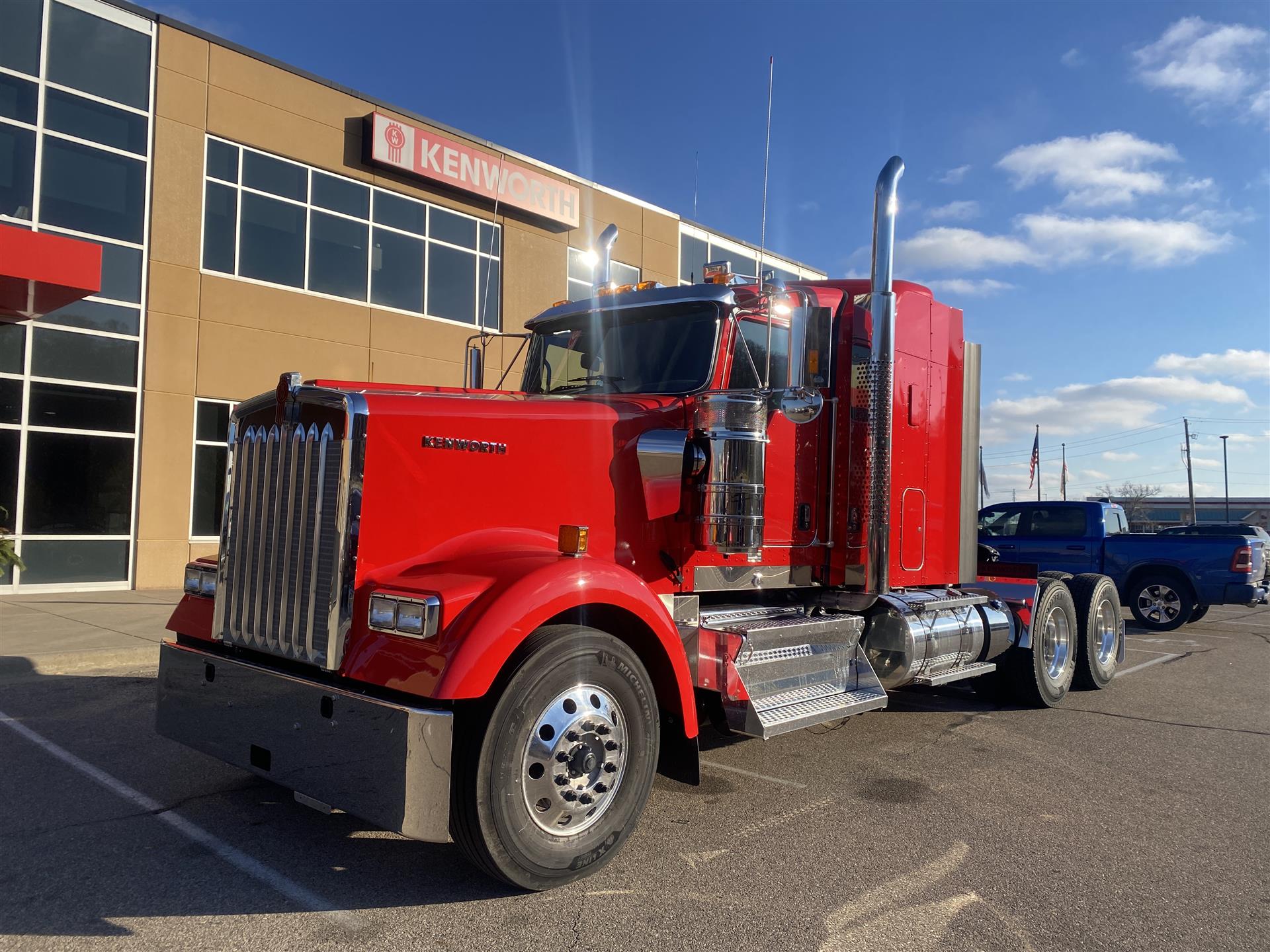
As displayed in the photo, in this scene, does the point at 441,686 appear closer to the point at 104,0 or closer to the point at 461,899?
the point at 461,899

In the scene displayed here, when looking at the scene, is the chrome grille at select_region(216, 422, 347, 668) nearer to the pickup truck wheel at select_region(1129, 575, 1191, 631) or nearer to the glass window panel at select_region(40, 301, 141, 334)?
the glass window panel at select_region(40, 301, 141, 334)

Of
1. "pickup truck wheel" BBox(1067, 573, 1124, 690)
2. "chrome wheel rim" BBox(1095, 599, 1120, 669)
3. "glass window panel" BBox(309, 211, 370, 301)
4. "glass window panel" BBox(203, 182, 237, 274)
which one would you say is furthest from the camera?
→ "glass window panel" BBox(309, 211, 370, 301)

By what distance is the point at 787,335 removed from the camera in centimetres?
469

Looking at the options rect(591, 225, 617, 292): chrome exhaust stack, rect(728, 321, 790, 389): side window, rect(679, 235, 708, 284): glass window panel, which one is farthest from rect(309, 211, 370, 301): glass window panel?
rect(728, 321, 790, 389): side window

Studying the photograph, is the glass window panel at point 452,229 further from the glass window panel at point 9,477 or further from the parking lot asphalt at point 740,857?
the parking lot asphalt at point 740,857

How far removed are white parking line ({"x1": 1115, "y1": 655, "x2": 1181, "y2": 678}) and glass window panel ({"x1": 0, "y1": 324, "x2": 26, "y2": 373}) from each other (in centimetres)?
1355

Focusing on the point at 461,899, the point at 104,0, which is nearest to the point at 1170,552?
the point at 461,899

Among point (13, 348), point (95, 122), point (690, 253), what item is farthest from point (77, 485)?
point (690, 253)

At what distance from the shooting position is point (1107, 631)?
823 centimetres

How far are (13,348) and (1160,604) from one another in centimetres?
1627

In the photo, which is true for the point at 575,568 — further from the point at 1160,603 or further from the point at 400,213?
the point at 400,213

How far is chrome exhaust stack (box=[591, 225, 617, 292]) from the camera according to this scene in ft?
19.6

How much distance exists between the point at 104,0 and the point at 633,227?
10356 millimetres

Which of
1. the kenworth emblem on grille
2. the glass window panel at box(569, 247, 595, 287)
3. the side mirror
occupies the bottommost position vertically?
the kenworth emblem on grille
